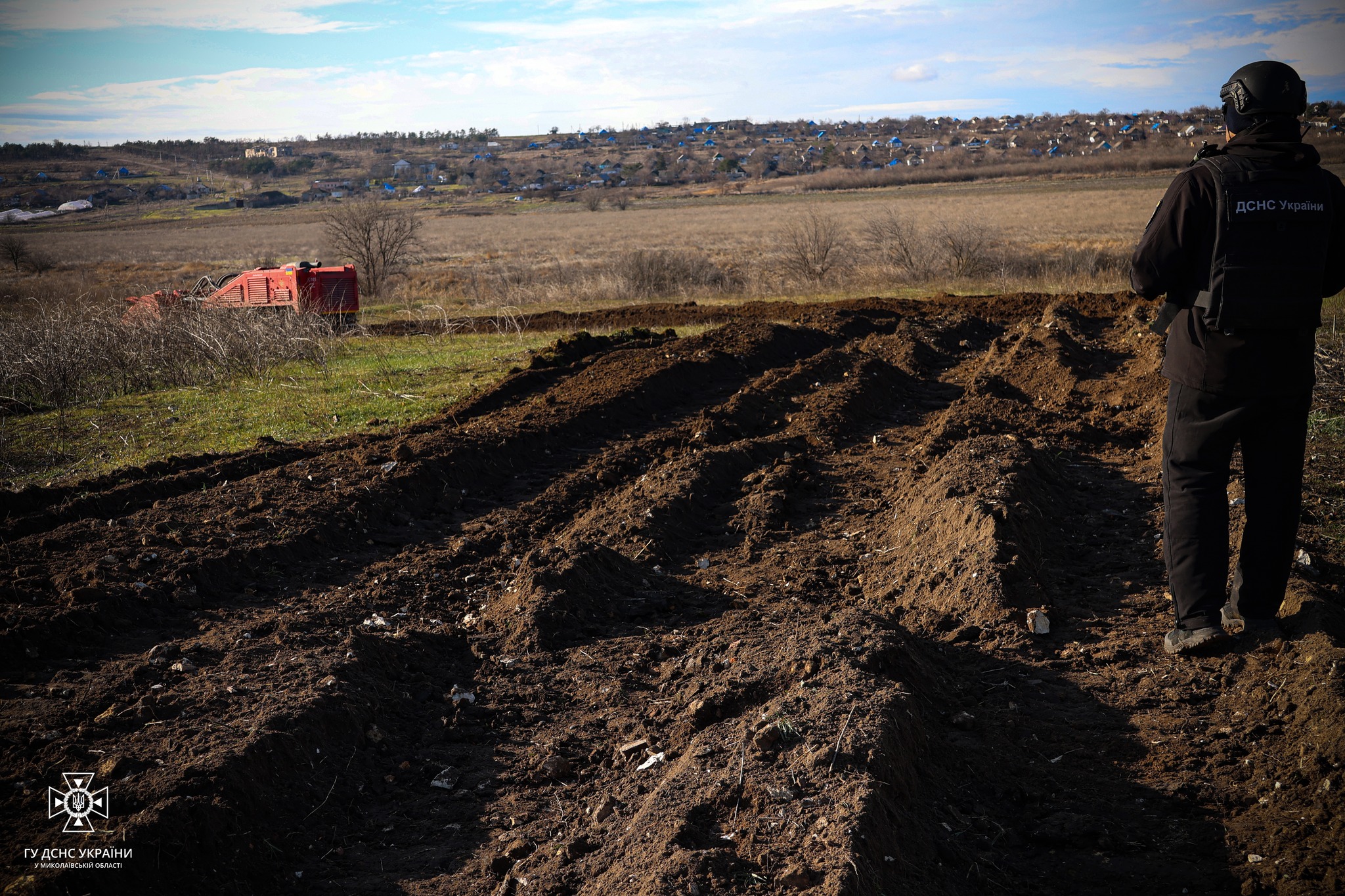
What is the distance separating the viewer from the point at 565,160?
140 metres

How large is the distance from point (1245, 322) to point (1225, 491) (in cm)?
78

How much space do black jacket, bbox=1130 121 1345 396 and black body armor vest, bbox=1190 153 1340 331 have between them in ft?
0.21

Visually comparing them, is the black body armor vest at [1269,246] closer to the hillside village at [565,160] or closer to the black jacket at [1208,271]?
the black jacket at [1208,271]

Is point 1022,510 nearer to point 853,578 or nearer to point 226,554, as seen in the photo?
point 853,578

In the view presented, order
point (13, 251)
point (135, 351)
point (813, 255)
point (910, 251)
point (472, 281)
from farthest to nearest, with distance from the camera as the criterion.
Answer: point (13, 251)
point (472, 281)
point (813, 255)
point (910, 251)
point (135, 351)

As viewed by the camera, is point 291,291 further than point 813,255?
No

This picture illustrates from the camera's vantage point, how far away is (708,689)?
3867 mm

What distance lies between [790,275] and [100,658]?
2087cm

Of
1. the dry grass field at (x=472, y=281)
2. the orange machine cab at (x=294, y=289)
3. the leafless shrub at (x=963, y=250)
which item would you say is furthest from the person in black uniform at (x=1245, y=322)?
the leafless shrub at (x=963, y=250)

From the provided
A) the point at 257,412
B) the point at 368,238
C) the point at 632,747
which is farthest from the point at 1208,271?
the point at 368,238

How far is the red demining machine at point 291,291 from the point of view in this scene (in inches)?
674

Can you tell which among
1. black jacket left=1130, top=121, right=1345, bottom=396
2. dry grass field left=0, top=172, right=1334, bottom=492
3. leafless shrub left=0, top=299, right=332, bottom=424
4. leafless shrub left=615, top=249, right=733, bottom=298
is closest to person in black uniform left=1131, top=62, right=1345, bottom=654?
black jacket left=1130, top=121, right=1345, bottom=396

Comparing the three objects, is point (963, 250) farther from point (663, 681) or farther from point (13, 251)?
point (13, 251)

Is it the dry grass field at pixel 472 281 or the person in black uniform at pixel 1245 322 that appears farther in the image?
the dry grass field at pixel 472 281
